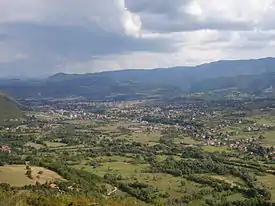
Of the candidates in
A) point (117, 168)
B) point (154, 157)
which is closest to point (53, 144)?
point (154, 157)

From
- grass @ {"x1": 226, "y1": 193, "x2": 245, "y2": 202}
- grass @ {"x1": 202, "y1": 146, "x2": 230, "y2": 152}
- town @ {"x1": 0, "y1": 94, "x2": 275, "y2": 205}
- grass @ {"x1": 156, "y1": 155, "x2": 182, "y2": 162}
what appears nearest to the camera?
grass @ {"x1": 226, "y1": 193, "x2": 245, "y2": 202}

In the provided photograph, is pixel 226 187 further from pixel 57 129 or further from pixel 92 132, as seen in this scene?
pixel 57 129

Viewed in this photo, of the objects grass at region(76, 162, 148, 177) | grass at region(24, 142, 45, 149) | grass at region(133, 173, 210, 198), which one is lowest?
grass at region(133, 173, 210, 198)

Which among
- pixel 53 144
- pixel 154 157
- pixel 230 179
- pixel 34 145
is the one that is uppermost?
pixel 34 145

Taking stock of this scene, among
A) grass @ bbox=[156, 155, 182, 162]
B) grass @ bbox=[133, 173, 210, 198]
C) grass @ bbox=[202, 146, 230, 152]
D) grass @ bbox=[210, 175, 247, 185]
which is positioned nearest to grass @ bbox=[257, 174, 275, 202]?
grass @ bbox=[210, 175, 247, 185]

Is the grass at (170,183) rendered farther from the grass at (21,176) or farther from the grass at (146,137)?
the grass at (146,137)

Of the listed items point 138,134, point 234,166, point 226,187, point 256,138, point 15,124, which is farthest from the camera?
point 15,124

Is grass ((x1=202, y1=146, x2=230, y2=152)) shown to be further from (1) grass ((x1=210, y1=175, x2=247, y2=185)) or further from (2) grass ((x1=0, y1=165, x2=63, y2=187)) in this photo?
(2) grass ((x1=0, y1=165, x2=63, y2=187))

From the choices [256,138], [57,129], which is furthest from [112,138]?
[256,138]

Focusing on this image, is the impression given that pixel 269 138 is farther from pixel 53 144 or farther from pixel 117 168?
pixel 53 144
